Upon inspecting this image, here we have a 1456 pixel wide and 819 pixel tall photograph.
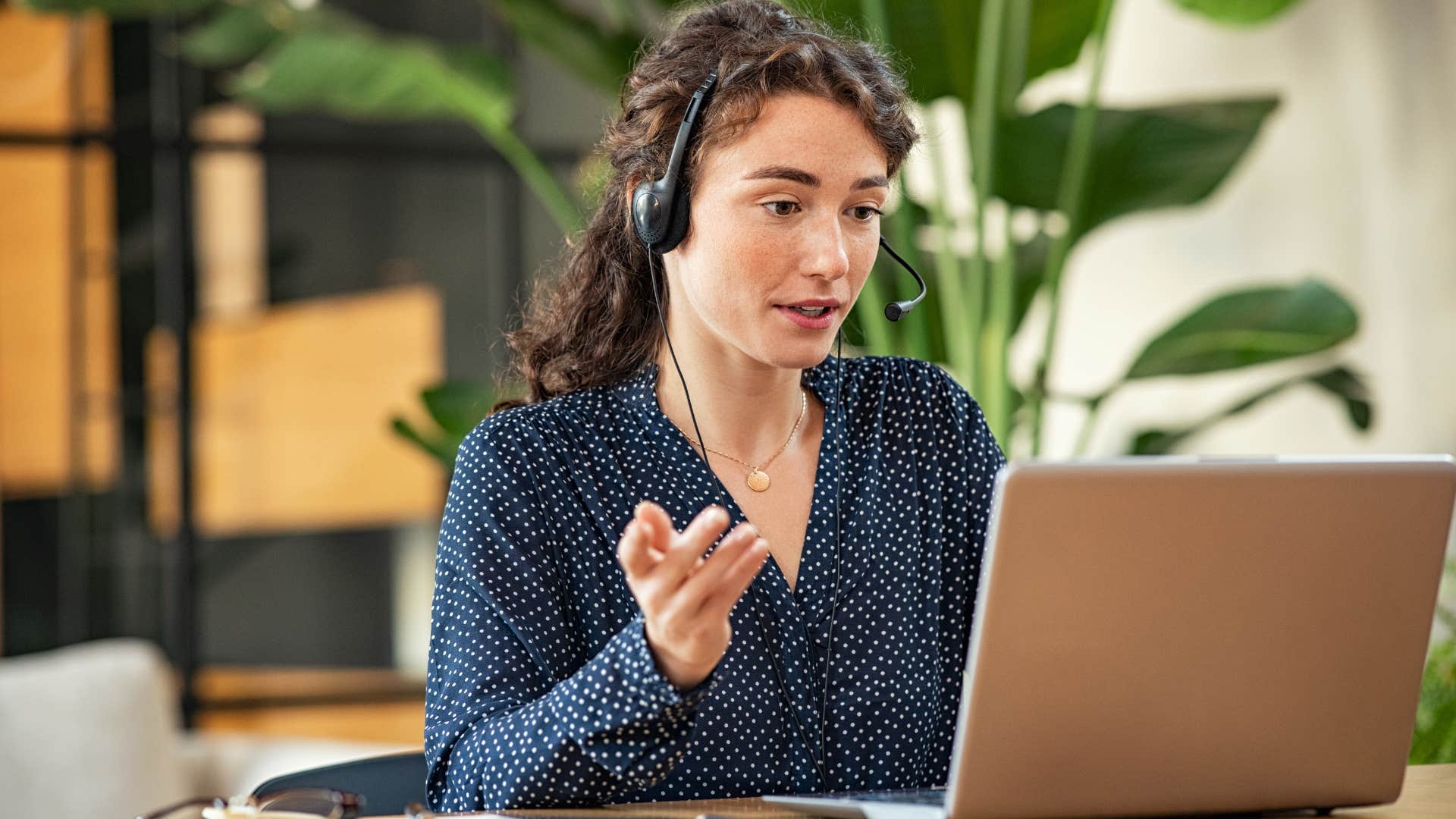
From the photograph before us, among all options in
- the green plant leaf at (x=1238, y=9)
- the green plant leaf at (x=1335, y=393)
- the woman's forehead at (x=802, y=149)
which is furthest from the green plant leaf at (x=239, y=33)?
the woman's forehead at (x=802, y=149)

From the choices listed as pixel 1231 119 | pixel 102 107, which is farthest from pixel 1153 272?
pixel 102 107

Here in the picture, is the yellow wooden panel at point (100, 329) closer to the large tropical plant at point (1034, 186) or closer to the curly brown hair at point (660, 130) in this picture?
the large tropical plant at point (1034, 186)

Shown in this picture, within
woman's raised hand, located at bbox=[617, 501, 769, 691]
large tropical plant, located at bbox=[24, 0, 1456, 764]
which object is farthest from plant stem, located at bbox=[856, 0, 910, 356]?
woman's raised hand, located at bbox=[617, 501, 769, 691]

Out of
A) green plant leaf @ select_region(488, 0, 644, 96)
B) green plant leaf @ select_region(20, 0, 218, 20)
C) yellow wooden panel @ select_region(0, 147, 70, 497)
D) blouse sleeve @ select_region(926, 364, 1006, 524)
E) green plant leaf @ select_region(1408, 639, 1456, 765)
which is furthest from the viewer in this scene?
yellow wooden panel @ select_region(0, 147, 70, 497)

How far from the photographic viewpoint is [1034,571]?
907 millimetres

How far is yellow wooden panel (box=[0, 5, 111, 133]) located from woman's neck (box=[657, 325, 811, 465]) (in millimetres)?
3474

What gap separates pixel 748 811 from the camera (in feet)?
3.50

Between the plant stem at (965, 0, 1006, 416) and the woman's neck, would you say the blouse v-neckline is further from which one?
the plant stem at (965, 0, 1006, 416)

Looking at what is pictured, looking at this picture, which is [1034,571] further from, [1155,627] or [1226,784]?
[1226,784]

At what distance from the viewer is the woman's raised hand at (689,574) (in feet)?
3.04

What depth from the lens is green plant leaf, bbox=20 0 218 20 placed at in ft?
10.4

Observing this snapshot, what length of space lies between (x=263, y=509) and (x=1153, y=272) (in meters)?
2.66

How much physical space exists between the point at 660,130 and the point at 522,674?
515 millimetres

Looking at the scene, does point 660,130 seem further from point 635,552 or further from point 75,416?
point 75,416
